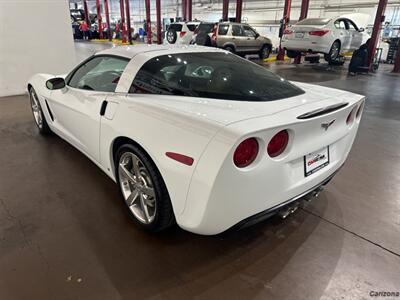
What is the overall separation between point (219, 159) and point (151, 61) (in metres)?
1.09

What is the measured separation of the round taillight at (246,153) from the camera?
1403 millimetres

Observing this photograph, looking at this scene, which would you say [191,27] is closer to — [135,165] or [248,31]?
[248,31]

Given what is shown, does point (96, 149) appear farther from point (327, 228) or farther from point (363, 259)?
point (363, 259)

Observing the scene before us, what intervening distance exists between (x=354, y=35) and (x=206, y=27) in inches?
227

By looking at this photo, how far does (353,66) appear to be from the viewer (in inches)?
402

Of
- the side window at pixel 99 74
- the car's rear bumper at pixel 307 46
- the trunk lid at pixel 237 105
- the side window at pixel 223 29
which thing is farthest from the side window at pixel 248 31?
the trunk lid at pixel 237 105

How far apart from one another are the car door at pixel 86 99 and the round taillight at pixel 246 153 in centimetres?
119

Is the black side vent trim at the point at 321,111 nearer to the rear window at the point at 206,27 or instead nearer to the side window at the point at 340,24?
the side window at the point at 340,24

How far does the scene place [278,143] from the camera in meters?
1.55

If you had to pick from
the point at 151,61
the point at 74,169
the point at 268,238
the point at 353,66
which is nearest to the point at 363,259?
the point at 268,238

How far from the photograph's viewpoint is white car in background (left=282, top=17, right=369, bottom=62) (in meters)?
9.98

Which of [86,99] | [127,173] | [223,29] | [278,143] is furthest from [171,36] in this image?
[278,143]

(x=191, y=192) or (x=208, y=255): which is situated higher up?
(x=191, y=192)

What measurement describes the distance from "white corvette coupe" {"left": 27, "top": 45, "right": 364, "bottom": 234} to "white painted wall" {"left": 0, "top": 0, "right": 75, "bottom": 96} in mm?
4963
